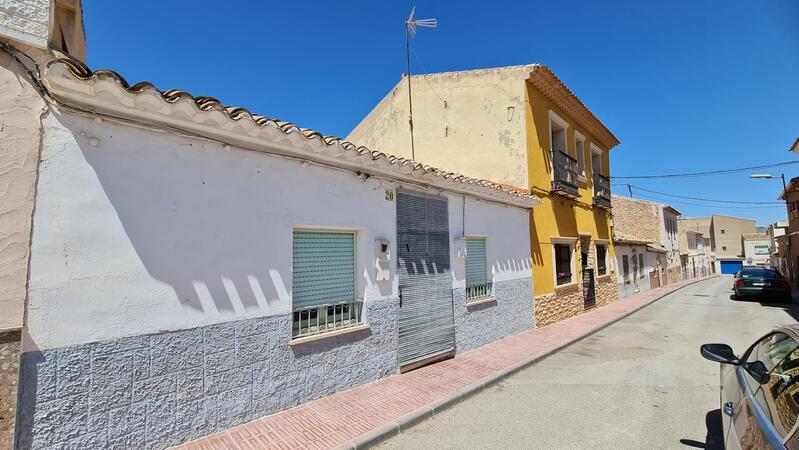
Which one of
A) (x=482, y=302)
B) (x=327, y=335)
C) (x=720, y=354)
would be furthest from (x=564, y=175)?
(x=327, y=335)

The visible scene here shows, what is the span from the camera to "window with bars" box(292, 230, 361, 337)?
198 inches

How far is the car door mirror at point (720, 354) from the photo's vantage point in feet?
11.0

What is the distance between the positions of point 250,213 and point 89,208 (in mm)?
1478

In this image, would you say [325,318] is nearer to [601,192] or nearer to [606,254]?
[601,192]

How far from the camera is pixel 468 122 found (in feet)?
38.3

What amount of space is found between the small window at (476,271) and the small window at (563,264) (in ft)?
13.7

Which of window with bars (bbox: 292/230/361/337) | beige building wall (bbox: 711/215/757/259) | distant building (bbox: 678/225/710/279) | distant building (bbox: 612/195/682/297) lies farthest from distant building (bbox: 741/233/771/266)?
window with bars (bbox: 292/230/361/337)

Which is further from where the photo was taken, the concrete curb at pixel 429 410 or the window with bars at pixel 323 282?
the window with bars at pixel 323 282

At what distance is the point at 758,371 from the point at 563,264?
9.77 metres

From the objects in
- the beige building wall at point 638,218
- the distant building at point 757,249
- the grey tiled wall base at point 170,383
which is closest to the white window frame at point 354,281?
the grey tiled wall base at point 170,383

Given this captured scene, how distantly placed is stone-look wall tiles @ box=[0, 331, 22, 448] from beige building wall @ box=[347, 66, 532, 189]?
10169 millimetres

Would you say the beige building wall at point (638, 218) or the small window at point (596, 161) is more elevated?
the small window at point (596, 161)

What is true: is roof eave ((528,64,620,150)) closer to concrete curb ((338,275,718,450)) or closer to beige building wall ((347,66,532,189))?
beige building wall ((347,66,532,189))

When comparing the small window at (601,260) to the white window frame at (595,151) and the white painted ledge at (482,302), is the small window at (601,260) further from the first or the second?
the white painted ledge at (482,302)
